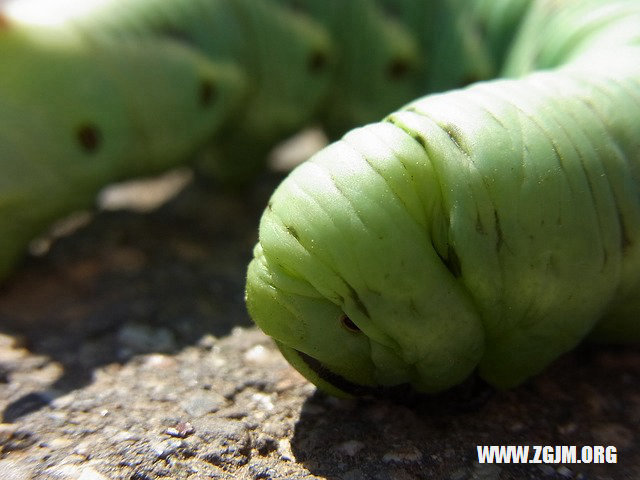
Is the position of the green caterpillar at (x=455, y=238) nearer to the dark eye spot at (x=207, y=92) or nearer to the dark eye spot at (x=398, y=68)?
the dark eye spot at (x=398, y=68)

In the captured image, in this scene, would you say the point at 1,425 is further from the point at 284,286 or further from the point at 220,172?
the point at 220,172

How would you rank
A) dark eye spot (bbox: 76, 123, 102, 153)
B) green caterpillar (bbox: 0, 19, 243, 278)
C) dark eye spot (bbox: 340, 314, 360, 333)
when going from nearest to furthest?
dark eye spot (bbox: 340, 314, 360, 333)
green caterpillar (bbox: 0, 19, 243, 278)
dark eye spot (bbox: 76, 123, 102, 153)

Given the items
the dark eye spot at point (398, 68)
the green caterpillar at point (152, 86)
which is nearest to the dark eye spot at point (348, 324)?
the green caterpillar at point (152, 86)

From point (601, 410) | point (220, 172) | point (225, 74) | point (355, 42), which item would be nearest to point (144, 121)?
point (225, 74)

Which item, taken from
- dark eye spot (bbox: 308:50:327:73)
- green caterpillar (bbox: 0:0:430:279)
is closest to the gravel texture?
green caterpillar (bbox: 0:0:430:279)

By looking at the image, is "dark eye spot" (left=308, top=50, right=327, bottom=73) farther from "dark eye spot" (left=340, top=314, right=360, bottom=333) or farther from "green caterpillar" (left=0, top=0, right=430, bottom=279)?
"dark eye spot" (left=340, top=314, right=360, bottom=333)

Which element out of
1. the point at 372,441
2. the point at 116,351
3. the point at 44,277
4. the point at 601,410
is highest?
the point at 44,277
